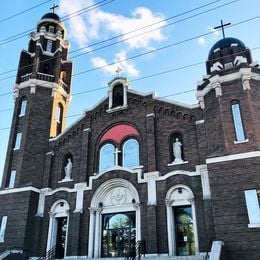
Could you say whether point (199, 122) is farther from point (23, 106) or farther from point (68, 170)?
point (23, 106)

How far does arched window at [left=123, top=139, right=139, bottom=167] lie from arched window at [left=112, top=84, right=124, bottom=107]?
130 inches

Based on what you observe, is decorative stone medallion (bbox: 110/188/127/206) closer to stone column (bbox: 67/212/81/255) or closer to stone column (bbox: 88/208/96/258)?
stone column (bbox: 88/208/96/258)

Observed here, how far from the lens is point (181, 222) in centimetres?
1923

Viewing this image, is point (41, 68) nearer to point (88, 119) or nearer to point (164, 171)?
point (88, 119)

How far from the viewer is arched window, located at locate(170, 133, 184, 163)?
67.6 feet

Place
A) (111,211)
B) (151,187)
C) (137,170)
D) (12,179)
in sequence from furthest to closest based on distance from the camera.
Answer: (12,179) → (111,211) → (137,170) → (151,187)

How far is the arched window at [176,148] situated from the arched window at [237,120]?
13.3ft

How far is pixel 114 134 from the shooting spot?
23.7m

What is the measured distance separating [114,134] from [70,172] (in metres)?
4.29

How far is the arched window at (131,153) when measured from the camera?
22.2 m

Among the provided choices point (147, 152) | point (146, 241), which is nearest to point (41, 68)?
point (147, 152)

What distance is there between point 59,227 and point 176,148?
390 inches

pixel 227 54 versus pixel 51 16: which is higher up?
pixel 51 16

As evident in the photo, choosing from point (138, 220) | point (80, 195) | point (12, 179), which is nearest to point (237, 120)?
point (138, 220)
